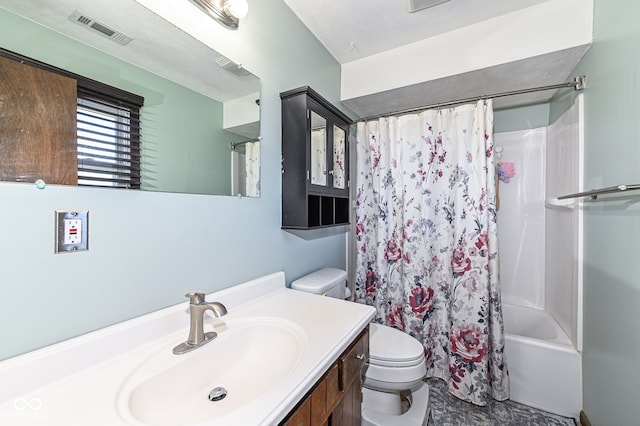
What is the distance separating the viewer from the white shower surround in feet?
5.03

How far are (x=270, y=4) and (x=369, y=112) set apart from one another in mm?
1184

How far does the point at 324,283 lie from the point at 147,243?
900mm

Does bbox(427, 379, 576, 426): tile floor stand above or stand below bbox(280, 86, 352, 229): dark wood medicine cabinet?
below

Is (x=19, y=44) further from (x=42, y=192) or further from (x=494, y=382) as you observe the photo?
(x=494, y=382)

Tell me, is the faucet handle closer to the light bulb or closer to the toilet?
the toilet

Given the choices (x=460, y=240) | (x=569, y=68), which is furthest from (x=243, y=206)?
(x=569, y=68)

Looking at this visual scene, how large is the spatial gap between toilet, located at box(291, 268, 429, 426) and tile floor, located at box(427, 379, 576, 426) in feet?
0.31

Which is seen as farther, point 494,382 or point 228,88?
point 494,382

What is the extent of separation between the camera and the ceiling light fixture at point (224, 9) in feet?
3.41

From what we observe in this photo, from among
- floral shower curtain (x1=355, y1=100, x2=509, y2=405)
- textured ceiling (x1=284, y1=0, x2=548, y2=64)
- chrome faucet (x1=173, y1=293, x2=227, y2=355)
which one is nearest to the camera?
chrome faucet (x1=173, y1=293, x2=227, y2=355)

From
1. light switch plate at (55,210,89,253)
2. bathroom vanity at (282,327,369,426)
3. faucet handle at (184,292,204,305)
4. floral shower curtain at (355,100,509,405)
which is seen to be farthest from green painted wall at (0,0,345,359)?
floral shower curtain at (355,100,509,405)

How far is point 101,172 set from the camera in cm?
73

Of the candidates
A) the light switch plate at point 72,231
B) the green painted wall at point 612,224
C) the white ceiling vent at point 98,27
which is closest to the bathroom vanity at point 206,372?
the light switch plate at point 72,231

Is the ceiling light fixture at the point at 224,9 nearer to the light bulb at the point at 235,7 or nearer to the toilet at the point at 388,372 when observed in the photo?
the light bulb at the point at 235,7
